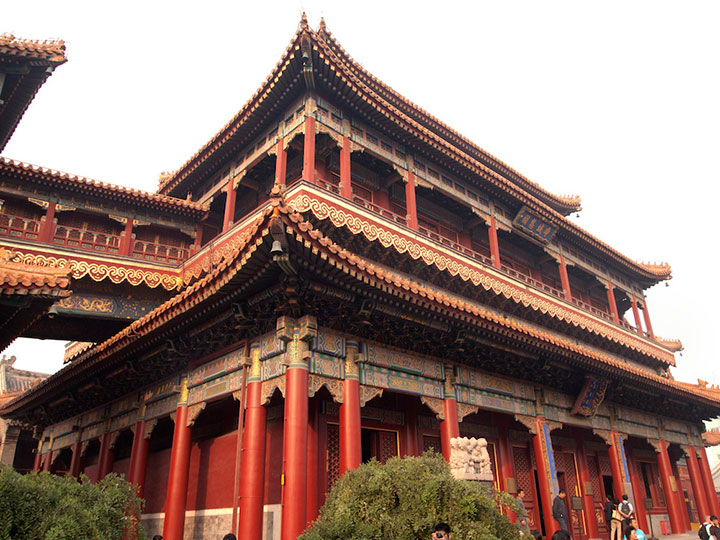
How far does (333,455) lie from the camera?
35.0 feet

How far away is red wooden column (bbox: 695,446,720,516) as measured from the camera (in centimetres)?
1931

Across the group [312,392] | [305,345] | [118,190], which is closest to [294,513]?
[312,392]

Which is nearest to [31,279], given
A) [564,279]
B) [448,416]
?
[448,416]

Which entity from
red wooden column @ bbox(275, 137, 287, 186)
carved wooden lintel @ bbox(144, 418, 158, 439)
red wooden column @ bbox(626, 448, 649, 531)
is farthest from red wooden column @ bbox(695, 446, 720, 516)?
carved wooden lintel @ bbox(144, 418, 158, 439)

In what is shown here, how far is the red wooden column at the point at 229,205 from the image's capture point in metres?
15.7

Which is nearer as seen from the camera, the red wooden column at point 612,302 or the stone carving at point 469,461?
the stone carving at point 469,461

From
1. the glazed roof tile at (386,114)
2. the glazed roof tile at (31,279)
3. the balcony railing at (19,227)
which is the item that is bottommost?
the glazed roof tile at (31,279)

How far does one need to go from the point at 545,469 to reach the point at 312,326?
759 cm

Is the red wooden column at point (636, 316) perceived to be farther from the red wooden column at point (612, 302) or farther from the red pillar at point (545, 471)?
the red pillar at point (545, 471)

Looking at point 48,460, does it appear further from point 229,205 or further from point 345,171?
point 345,171

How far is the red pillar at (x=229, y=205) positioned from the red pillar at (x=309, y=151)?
356 centimetres

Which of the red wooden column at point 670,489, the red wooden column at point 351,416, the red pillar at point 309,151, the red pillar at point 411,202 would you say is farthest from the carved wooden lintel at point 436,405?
the red wooden column at point 670,489

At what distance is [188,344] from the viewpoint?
11547mm

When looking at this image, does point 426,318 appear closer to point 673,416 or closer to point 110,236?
point 110,236
